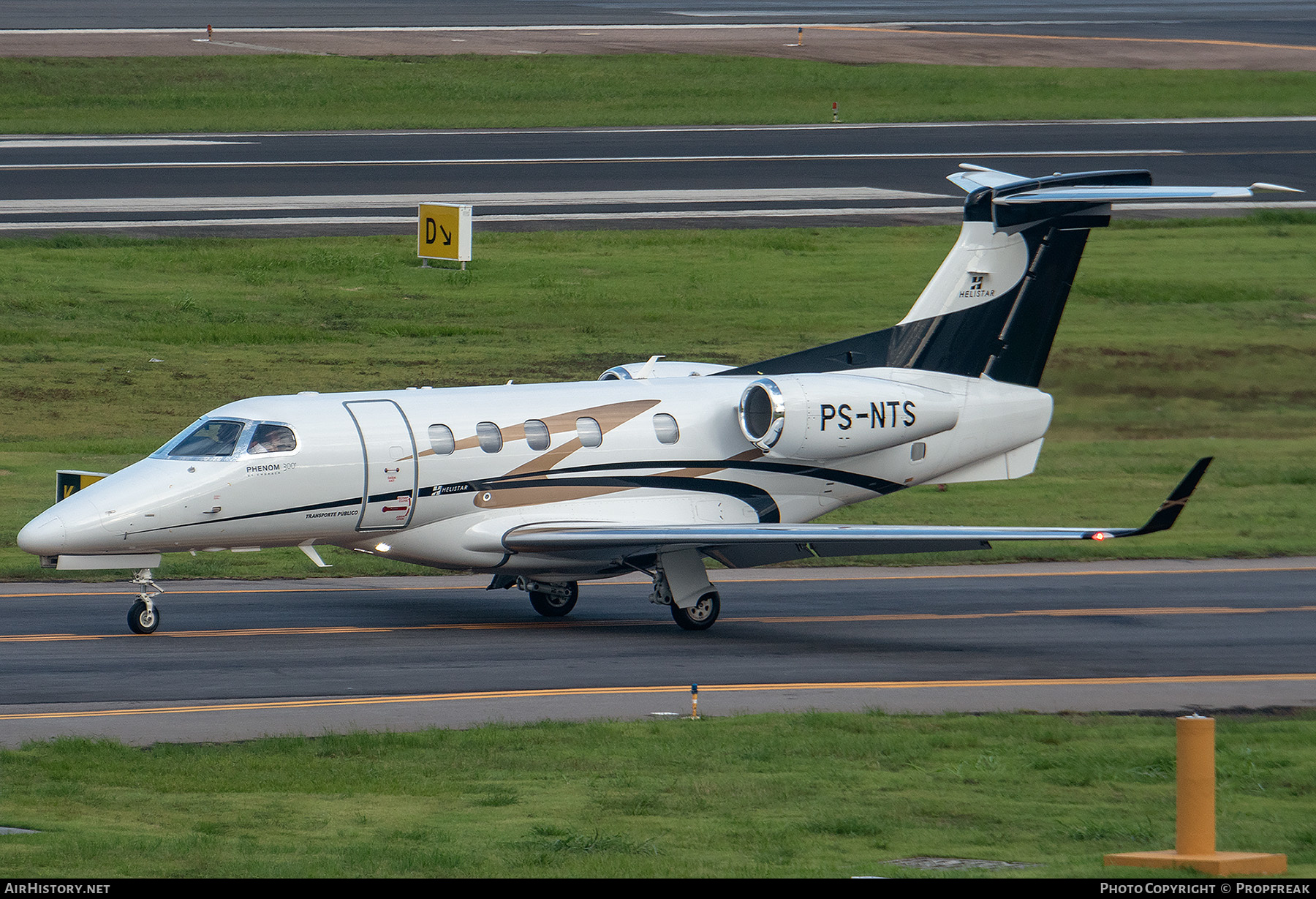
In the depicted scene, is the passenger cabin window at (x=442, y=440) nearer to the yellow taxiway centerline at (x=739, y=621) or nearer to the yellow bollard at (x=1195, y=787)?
the yellow taxiway centerline at (x=739, y=621)

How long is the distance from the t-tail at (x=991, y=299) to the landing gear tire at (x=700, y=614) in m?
3.91

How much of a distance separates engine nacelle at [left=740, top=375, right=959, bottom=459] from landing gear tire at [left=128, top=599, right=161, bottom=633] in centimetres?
869

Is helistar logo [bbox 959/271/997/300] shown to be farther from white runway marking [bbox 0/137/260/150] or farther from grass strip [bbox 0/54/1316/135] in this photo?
grass strip [bbox 0/54/1316/135]

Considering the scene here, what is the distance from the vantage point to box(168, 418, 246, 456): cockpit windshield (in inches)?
939

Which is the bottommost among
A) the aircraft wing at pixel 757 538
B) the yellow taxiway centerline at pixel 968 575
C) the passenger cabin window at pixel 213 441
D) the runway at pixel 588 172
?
the yellow taxiway centerline at pixel 968 575

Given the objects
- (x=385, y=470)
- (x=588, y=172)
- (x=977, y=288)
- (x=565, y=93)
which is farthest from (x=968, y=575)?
(x=565, y=93)

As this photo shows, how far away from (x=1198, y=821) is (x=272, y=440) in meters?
15.1

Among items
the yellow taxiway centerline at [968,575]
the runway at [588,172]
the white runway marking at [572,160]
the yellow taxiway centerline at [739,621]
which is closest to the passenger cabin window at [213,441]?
the yellow taxiway centerline at [739,621]

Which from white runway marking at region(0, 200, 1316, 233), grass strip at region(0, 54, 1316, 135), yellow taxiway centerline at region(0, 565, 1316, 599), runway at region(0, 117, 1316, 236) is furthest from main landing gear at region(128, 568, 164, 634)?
grass strip at region(0, 54, 1316, 135)

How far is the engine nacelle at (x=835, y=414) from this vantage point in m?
26.1

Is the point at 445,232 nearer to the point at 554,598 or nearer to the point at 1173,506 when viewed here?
the point at 554,598

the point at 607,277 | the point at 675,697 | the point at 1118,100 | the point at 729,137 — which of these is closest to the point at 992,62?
the point at 1118,100

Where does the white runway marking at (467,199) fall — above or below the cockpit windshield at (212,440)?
above

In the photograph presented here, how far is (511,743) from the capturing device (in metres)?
18.1
